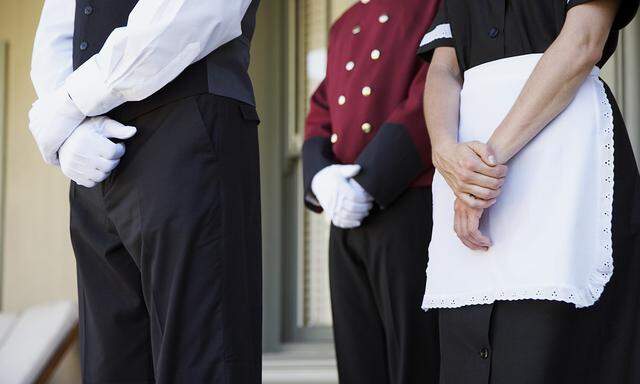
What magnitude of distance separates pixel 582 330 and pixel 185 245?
72 cm

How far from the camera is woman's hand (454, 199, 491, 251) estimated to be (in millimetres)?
1962

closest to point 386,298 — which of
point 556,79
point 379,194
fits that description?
point 379,194

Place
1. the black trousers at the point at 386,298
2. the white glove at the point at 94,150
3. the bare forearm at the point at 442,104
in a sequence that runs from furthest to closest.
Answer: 1. the black trousers at the point at 386,298
2. the bare forearm at the point at 442,104
3. the white glove at the point at 94,150

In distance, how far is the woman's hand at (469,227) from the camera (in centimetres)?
196

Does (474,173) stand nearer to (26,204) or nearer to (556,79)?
(556,79)

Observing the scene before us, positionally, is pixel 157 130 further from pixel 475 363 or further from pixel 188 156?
pixel 475 363

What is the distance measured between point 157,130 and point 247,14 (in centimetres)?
31

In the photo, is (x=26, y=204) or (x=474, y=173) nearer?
(x=474, y=173)

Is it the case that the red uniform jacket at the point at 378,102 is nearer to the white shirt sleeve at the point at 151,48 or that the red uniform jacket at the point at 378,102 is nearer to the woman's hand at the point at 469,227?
the woman's hand at the point at 469,227

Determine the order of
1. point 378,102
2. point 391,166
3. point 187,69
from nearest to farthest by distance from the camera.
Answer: point 187,69 < point 391,166 < point 378,102

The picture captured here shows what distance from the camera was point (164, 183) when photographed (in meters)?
1.95

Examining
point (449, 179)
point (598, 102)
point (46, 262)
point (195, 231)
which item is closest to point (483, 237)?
point (449, 179)

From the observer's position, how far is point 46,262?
5035 mm

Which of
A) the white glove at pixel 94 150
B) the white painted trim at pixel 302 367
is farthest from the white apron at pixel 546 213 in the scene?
the white painted trim at pixel 302 367
